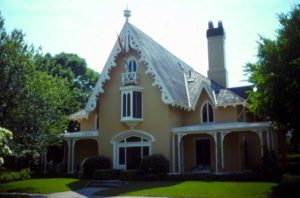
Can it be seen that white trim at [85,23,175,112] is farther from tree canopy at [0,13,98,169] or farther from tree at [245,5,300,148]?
tree at [245,5,300,148]

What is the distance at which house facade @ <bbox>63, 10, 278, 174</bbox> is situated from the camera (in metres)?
27.2

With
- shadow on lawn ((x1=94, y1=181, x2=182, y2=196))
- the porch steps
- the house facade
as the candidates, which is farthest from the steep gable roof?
the porch steps

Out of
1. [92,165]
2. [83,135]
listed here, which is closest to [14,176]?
[92,165]

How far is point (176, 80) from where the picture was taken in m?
31.2

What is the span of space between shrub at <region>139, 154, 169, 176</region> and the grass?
276cm

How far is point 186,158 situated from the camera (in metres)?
28.8

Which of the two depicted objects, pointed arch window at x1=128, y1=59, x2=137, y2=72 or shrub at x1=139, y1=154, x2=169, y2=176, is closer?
shrub at x1=139, y1=154, x2=169, y2=176

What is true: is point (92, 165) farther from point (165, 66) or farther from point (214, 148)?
point (165, 66)

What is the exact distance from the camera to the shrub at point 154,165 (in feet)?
82.1

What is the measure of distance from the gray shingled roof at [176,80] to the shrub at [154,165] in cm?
452

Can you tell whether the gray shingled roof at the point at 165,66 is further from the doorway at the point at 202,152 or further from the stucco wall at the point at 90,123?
the stucco wall at the point at 90,123

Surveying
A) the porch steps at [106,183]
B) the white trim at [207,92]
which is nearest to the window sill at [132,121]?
the white trim at [207,92]

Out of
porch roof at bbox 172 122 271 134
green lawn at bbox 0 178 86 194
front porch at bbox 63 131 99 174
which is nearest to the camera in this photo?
green lawn at bbox 0 178 86 194

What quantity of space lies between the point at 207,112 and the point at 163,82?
4717mm
